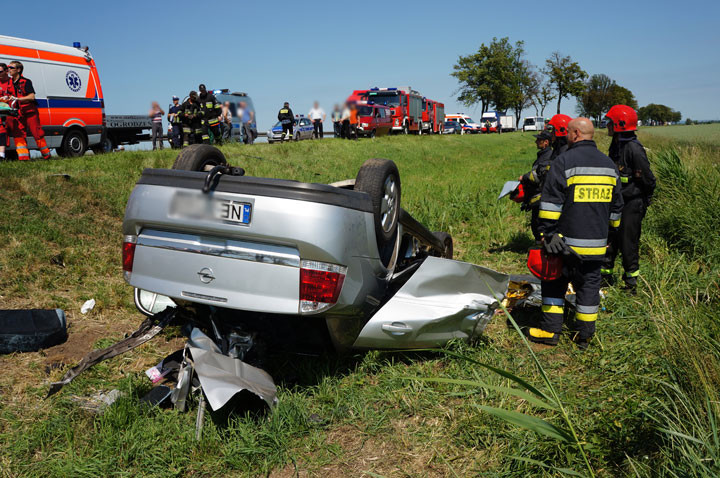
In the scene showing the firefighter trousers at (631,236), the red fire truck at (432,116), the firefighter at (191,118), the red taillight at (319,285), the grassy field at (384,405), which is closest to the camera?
the grassy field at (384,405)

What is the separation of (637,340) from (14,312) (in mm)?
4597

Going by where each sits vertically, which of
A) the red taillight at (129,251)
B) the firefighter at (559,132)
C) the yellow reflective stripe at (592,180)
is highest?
the firefighter at (559,132)

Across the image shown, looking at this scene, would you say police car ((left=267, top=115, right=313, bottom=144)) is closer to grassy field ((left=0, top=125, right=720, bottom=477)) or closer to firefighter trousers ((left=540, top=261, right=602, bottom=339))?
grassy field ((left=0, top=125, right=720, bottom=477))

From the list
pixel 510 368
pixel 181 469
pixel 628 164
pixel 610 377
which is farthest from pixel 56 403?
pixel 628 164

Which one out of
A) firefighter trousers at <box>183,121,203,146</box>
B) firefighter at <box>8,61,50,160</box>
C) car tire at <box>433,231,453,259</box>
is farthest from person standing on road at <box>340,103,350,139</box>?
car tire at <box>433,231,453,259</box>

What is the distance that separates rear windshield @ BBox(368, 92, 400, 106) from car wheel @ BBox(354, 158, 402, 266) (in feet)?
92.7

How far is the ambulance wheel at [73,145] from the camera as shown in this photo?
11448 millimetres

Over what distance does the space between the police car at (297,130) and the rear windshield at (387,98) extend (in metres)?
6.21

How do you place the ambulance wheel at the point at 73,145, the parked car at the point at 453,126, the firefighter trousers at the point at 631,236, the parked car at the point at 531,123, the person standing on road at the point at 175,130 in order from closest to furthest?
the firefighter trousers at the point at 631,236, the ambulance wheel at the point at 73,145, the person standing on road at the point at 175,130, the parked car at the point at 453,126, the parked car at the point at 531,123

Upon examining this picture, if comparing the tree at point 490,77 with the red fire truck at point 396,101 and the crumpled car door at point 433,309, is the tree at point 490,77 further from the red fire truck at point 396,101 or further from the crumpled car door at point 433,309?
the crumpled car door at point 433,309

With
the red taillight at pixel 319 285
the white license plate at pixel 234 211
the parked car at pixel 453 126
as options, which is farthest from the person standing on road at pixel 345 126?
the parked car at pixel 453 126

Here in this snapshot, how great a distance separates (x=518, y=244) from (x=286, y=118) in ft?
52.2

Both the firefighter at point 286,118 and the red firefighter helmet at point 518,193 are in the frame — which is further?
the firefighter at point 286,118

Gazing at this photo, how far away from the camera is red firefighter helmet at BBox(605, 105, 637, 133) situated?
5.21m
